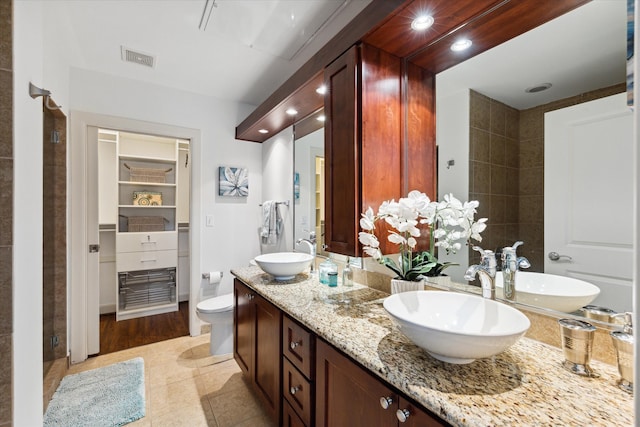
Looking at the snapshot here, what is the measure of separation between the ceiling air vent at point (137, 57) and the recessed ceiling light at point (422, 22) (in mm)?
2060

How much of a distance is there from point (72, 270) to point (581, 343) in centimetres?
321

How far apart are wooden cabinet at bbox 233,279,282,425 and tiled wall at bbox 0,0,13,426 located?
102 cm

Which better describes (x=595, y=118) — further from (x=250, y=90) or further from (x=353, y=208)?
(x=250, y=90)

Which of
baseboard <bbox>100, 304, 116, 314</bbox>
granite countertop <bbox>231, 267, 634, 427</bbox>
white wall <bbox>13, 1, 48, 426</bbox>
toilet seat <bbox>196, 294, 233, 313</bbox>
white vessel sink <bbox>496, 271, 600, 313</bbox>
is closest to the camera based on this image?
granite countertop <bbox>231, 267, 634, 427</bbox>

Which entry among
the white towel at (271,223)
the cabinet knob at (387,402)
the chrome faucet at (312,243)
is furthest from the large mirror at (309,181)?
the cabinet knob at (387,402)

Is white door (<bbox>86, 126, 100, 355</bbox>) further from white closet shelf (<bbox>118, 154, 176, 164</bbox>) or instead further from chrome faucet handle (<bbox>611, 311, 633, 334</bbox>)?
chrome faucet handle (<bbox>611, 311, 633, 334</bbox>)

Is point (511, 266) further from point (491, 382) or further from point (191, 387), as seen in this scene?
point (191, 387)

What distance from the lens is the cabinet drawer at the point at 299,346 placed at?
1196mm

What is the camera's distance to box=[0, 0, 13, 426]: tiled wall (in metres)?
1.06

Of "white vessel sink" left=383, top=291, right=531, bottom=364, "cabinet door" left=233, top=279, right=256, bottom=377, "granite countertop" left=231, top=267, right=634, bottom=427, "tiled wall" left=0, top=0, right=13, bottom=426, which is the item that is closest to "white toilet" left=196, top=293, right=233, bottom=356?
"cabinet door" left=233, top=279, right=256, bottom=377

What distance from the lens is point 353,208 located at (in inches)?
55.8

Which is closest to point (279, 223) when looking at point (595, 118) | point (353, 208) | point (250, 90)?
point (250, 90)

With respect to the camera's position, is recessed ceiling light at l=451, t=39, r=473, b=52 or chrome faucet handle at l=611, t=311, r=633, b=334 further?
recessed ceiling light at l=451, t=39, r=473, b=52

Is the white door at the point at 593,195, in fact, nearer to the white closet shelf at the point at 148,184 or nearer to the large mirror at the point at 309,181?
the large mirror at the point at 309,181
